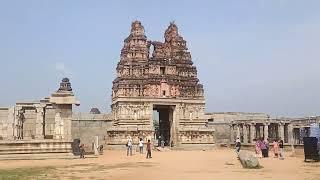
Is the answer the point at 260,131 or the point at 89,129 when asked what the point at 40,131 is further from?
the point at 260,131

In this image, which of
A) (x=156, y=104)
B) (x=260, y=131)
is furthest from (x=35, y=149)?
(x=260, y=131)

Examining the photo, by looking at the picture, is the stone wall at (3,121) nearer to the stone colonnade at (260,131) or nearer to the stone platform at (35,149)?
the stone platform at (35,149)

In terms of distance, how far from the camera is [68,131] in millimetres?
27812

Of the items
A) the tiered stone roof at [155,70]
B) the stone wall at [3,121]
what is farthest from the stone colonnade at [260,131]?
the stone wall at [3,121]

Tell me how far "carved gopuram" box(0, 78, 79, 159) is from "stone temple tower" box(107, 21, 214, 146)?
14008mm

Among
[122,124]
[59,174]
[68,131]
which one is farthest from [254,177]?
[122,124]

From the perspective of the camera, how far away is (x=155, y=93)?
4462 centimetres

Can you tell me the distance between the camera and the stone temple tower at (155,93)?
143ft

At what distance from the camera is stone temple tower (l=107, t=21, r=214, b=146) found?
43.7 m

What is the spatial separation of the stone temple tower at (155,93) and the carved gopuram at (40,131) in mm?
14008

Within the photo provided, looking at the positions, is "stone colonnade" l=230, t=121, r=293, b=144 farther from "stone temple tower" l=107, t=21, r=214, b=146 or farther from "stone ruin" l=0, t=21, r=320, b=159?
"stone temple tower" l=107, t=21, r=214, b=146

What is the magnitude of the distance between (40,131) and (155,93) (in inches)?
692

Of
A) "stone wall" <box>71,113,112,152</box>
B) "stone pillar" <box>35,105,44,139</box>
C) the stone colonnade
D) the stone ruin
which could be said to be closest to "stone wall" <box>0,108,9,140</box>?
"stone pillar" <box>35,105,44,139</box>

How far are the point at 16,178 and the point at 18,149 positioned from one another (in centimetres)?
1103
